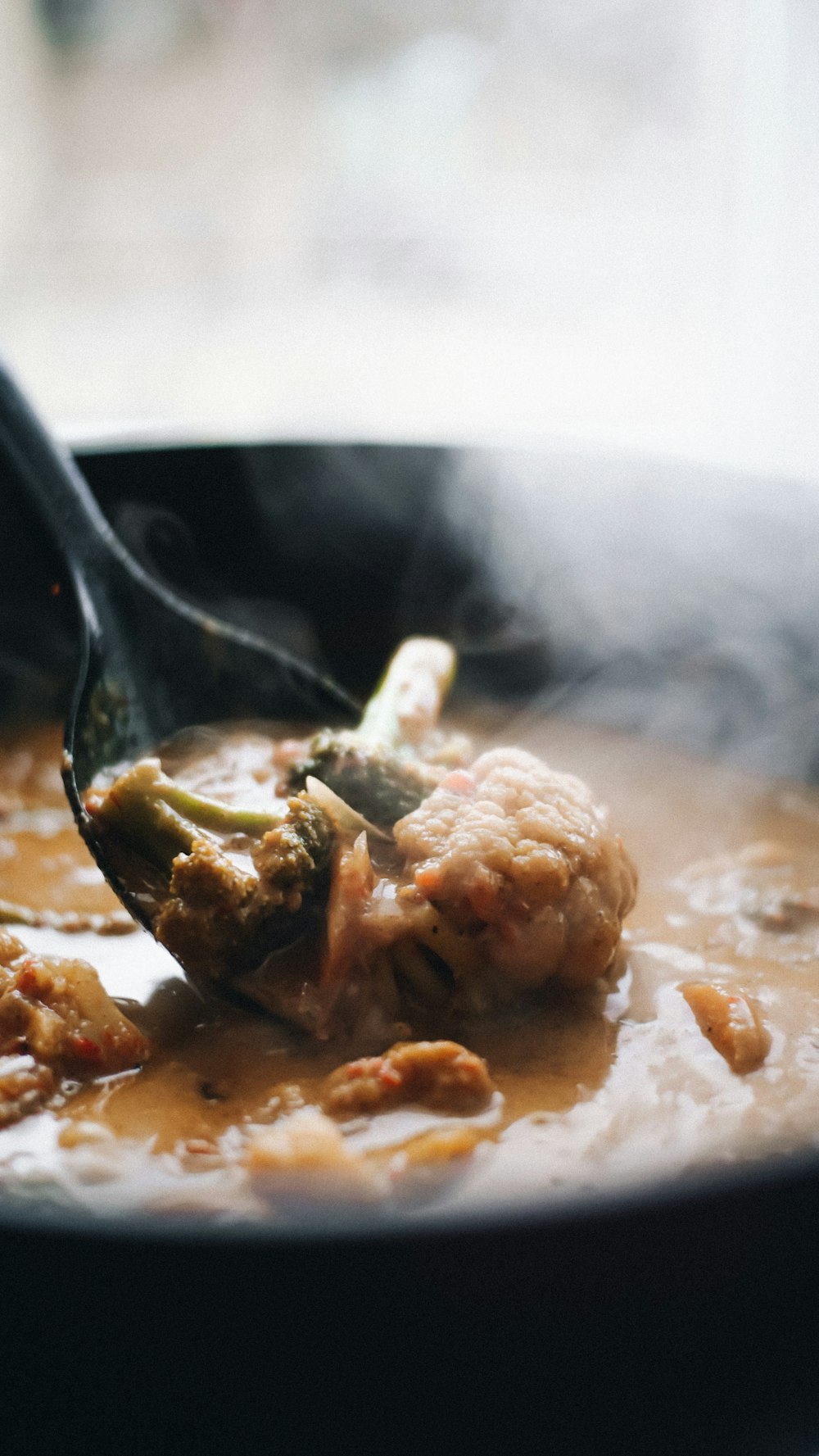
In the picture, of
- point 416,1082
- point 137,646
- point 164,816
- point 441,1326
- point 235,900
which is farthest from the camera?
point 137,646

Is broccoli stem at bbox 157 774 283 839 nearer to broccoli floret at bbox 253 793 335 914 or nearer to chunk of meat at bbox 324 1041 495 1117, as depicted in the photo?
broccoli floret at bbox 253 793 335 914

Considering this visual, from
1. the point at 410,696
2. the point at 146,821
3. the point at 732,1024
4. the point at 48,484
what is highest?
the point at 48,484

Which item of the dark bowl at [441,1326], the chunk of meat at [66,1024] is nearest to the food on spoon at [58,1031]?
the chunk of meat at [66,1024]

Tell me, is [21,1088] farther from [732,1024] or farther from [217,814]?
[732,1024]

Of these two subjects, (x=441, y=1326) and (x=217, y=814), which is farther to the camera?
(x=217, y=814)

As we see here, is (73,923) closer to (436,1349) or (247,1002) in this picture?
(247,1002)

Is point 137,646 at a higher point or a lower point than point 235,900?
higher

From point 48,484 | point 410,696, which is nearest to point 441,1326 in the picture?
point 410,696

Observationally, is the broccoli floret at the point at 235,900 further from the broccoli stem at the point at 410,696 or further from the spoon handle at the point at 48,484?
the spoon handle at the point at 48,484
